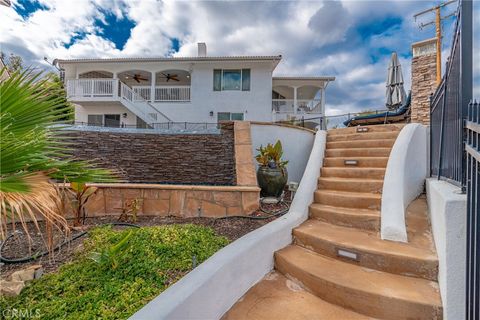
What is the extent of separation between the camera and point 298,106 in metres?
14.4

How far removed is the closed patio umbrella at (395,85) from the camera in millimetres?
7906

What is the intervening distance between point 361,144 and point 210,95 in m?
10.1

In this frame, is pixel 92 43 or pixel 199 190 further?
pixel 92 43

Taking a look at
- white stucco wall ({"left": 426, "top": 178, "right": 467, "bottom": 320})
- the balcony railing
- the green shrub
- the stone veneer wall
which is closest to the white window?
the balcony railing

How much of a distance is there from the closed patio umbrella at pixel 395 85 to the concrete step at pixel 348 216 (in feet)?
21.6

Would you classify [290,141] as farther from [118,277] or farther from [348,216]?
[118,277]

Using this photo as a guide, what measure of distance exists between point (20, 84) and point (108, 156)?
13.1 ft

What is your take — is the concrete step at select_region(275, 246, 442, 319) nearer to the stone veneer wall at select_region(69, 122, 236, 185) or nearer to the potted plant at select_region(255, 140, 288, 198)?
the potted plant at select_region(255, 140, 288, 198)

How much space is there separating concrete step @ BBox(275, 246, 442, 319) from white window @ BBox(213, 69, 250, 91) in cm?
1197

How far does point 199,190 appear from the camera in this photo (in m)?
3.97

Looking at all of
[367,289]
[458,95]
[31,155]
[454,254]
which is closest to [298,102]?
[458,95]

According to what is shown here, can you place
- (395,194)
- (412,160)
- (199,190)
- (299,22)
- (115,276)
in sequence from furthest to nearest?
(299,22)
(199,190)
(412,160)
(395,194)
(115,276)

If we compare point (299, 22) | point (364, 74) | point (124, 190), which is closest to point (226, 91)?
point (299, 22)

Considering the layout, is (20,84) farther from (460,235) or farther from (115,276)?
(460,235)
